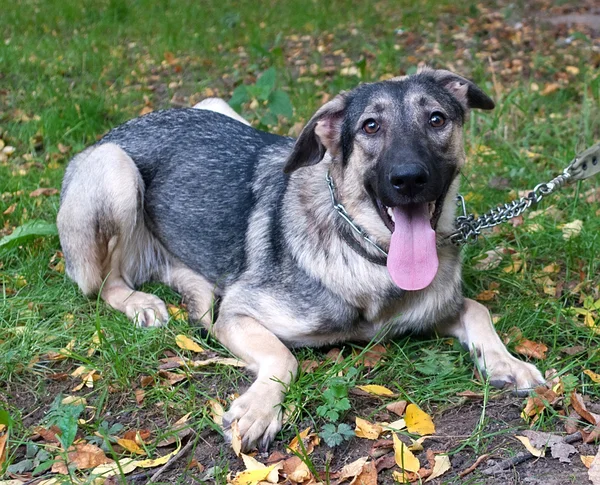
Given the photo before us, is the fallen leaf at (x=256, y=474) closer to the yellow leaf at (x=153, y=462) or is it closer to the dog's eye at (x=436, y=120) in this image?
the yellow leaf at (x=153, y=462)

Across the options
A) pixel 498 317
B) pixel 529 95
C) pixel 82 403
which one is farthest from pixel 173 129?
pixel 529 95

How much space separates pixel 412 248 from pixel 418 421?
0.78 m

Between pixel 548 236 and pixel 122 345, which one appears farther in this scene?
pixel 548 236

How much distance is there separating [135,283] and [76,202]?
2.15 ft

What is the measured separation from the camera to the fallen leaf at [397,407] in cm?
305

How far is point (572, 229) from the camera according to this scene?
171 inches

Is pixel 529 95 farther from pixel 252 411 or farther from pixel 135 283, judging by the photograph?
pixel 252 411

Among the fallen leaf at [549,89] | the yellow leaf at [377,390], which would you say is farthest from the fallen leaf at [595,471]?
the fallen leaf at [549,89]

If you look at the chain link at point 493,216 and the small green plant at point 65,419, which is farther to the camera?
the chain link at point 493,216

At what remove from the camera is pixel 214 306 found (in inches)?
155

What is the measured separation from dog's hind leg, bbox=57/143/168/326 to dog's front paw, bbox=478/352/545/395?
1.91 meters

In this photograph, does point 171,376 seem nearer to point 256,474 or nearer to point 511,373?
point 256,474

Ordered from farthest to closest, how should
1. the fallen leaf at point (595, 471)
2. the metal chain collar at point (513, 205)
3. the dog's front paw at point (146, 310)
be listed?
the dog's front paw at point (146, 310) → the metal chain collar at point (513, 205) → the fallen leaf at point (595, 471)

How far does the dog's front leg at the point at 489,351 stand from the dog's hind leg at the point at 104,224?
1737mm
